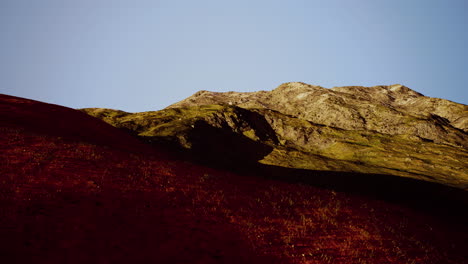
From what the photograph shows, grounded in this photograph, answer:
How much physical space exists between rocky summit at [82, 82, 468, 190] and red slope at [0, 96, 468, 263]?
38.1m

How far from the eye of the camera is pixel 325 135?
80.1 m

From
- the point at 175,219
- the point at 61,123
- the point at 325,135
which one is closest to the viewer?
the point at 175,219

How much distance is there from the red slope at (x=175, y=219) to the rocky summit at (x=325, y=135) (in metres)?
38.1

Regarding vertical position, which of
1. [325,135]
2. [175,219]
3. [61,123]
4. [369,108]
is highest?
[369,108]

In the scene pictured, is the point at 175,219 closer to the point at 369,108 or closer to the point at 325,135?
the point at 325,135

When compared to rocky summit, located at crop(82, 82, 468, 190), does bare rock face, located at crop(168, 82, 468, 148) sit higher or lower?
higher

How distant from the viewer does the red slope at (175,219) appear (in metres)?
9.70

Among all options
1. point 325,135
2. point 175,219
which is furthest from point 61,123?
point 325,135

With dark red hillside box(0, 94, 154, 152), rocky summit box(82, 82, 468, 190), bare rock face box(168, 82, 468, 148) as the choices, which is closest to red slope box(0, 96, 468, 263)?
dark red hillside box(0, 94, 154, 152)

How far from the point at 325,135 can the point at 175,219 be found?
74.2 metres

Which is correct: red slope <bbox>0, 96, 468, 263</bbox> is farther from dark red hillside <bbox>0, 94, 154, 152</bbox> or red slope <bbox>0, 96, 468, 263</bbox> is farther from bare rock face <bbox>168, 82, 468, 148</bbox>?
bare rock face <bbox>168, 82, 468, 148</bbox>

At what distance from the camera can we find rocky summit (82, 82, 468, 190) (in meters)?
58.6

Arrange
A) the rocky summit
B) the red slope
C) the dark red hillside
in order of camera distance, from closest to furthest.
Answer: the red slope → the dark red hillside → the rocky summit

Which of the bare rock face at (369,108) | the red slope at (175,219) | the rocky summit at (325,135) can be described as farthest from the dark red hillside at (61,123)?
the bare rock face at (369,108)
